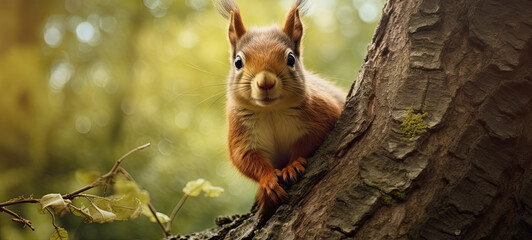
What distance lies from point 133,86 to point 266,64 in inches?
95.7

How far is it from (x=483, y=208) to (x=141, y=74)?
3.56 metres

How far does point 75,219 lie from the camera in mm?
2412

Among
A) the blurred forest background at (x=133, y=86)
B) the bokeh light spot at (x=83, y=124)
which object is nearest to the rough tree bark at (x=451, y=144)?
the blurred forest background at (x=133, y=86)

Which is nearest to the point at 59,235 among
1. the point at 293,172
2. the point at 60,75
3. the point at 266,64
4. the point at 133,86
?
the point at 293,172

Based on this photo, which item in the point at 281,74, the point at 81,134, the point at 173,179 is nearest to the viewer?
the point at 281,74

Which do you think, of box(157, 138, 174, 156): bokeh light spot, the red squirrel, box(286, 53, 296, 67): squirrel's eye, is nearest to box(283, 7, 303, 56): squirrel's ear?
the red squirrel

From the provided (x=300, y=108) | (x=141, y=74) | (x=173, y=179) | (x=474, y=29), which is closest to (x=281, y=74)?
(x=300, y=108)

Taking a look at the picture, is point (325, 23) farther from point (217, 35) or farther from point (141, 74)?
point (141, 74)

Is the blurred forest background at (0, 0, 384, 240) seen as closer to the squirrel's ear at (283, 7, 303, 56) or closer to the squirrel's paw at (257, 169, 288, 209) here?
the squirrel's ear at (283, 7, 303, 56)

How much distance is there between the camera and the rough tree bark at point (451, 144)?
46.8 inches

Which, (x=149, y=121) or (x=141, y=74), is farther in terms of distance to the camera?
(x=141, y=74)

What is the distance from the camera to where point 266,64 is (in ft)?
6.10

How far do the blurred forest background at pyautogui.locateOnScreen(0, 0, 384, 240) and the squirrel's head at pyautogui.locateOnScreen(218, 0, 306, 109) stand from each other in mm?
793

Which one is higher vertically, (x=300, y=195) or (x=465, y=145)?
(x=300, y=195)
